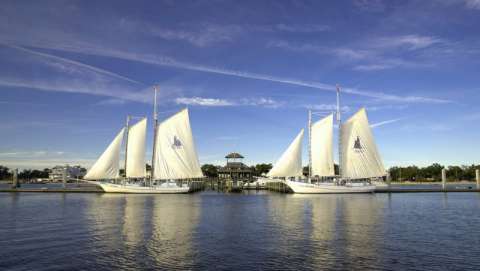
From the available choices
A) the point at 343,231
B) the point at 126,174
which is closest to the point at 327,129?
the point at 126,174

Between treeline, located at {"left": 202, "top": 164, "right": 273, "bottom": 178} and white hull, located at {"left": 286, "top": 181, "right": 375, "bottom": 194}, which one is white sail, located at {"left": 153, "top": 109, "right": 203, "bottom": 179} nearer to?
white hull, located at {"left": 286, "top": 181, "right": 375, "bottom": 194}

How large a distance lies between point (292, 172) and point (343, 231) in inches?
2004

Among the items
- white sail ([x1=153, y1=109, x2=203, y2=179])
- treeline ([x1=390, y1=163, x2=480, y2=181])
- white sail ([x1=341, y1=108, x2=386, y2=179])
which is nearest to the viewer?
white sail ([x1=153, y1=109, x2=203, y2=179])

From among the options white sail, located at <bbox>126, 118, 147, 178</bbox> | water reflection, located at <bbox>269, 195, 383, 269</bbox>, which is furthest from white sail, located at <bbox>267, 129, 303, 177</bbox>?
water reflection, located at <bbox>269, 195, 383, 269</bbox>

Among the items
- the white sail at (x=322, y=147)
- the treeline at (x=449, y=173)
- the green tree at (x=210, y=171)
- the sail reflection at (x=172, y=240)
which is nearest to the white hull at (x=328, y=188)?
the white sail at (x=322, y=147)

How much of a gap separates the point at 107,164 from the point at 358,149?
54.1 metres

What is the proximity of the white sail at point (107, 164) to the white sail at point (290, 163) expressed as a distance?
33.6 meters

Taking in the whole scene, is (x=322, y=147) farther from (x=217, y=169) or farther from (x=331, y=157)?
(x=217, y=169)

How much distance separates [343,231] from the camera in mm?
30562

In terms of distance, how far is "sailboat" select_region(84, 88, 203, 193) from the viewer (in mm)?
80438

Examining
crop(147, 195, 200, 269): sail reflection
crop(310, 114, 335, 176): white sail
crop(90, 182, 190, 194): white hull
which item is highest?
crop(310, 114, 335, 176): white sail

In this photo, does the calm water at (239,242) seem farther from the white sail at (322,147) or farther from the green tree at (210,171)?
the green tree at (210,171)

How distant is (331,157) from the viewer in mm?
81438

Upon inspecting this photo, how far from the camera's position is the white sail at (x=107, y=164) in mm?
80250
